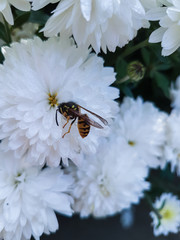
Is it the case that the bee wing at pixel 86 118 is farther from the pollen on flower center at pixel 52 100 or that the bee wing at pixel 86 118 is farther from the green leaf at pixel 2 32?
the green leaf at pixel 2 32

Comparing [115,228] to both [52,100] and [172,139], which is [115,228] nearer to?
[172,139]

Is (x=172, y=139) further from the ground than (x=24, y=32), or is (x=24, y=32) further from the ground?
(x=24, y=32)

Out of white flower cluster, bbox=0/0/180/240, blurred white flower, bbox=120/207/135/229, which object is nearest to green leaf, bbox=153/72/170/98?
white flower cluster, bbox=0/0/180/240

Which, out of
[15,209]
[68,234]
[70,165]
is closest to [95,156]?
[70,165]

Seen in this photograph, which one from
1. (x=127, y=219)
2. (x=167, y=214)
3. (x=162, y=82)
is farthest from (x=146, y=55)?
(x=127, y=219)

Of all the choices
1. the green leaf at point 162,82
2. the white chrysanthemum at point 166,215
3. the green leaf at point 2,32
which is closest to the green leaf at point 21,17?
the green leaf at point 2,32

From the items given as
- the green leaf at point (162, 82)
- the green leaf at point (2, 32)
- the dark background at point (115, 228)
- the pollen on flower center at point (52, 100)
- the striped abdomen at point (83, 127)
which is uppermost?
the green leaf at point (2, 32)
